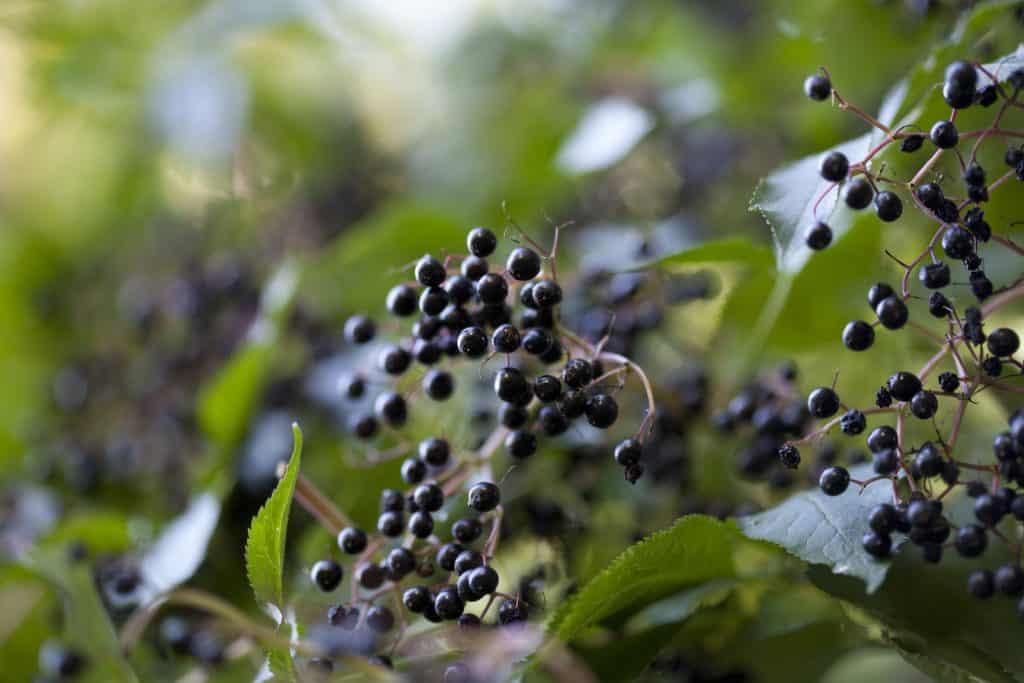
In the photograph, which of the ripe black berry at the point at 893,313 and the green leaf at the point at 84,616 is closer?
the ripe black berry at the point at 893,313

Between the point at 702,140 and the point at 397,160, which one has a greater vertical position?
the point at 702,140

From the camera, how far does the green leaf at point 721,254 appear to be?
744 mm

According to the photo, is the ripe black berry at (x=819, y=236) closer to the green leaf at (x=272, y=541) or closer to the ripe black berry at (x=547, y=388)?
the ripe black berry at (x=547, y=388)

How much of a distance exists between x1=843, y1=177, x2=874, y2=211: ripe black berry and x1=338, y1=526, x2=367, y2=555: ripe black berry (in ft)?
1.37

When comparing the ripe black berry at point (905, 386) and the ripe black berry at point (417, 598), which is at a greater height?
the ripe black berry at point (905, 386)

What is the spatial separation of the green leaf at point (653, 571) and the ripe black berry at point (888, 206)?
241mm

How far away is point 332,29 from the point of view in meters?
1.56

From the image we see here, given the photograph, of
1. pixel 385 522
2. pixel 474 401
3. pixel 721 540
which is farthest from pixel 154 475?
pixel 721 540

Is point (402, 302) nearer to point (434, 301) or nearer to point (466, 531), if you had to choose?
point (434, 301)

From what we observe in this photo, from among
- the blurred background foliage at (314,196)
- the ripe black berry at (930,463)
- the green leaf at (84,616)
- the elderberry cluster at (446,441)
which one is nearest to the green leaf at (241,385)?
the blurred background foliage at (314,196)

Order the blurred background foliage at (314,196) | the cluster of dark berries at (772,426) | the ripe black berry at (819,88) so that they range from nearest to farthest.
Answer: the ripe black berry at (819,88) < the cluster of dark berries at (772,426) < the blurred background foliage at (314,196)

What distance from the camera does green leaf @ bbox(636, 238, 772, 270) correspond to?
744 millimetres

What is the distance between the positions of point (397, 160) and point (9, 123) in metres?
1.04

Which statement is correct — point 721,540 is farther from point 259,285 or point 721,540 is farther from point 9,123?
point 9,123
